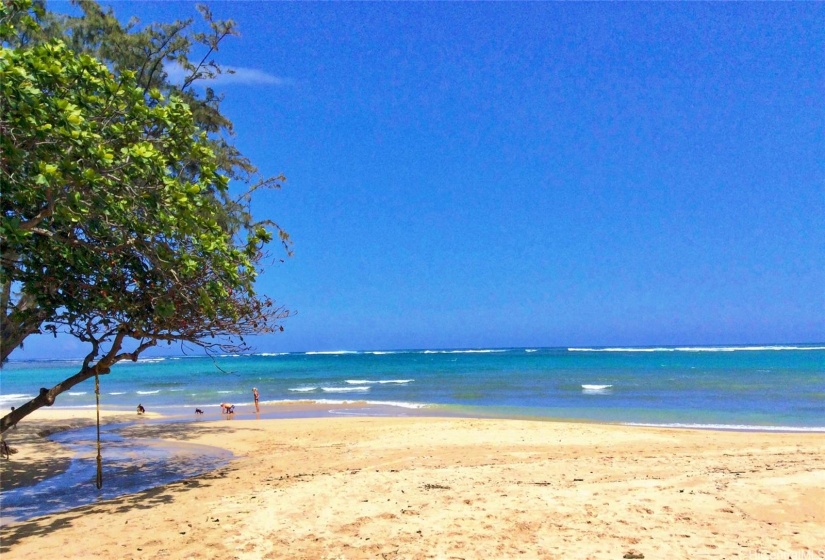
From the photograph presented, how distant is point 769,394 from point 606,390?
7.33m

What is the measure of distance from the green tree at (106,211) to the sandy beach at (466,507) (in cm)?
234

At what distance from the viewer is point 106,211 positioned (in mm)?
5871

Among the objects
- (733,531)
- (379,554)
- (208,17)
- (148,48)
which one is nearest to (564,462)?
(733,531)

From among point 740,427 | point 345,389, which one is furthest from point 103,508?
point 345,389

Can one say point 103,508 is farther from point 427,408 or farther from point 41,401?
point 427,408

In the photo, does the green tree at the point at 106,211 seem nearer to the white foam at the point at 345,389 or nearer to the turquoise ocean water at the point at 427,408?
the turquoise ocean water at the point at 427,408

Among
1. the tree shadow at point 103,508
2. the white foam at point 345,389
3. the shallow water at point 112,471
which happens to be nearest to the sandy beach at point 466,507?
the tree shadow at point 103,508

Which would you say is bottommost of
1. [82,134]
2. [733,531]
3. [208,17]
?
[733,531]

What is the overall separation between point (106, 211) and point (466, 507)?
5273 millimetres

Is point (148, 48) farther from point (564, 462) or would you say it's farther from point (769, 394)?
point (769, 394)

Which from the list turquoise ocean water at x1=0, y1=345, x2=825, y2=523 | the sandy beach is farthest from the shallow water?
the sandy beach

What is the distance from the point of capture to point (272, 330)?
870 centimetres

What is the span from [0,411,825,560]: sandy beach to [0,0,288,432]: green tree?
92.2 inches

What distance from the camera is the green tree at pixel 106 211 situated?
506 centimetres
